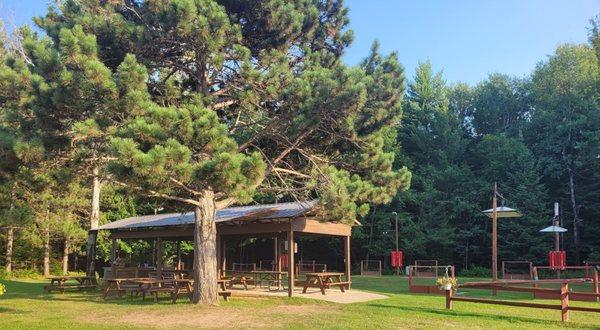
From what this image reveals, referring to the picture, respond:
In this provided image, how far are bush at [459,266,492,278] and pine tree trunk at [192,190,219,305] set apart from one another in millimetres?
22650

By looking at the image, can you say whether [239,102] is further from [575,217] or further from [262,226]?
[575,217]

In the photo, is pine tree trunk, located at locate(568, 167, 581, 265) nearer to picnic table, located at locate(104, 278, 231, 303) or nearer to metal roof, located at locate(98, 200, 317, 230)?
metal roof, located at locate(98, 200, 317, 230)

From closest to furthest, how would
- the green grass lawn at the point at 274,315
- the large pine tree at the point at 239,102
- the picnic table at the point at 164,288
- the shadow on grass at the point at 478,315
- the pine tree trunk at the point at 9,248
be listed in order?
the green grass lawn at the point at 274,315, the shadow on grass at the point at 478,315, the large pine tree at the point at 239,102, the picnic table at the point at 164,288, the pine tree trunk at the point at 9,248

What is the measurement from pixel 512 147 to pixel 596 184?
5.28 meters

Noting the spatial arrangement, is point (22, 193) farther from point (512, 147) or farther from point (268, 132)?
point (512, 147)

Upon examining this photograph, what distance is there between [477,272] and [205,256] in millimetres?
23151

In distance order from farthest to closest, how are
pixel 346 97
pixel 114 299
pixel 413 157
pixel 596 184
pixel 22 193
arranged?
pixel 413 157 < pixel 596 184 < pixel 22 193 < pixel 114 299 < pixel 346 97

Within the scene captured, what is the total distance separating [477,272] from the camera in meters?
32.8

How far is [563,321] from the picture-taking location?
1076cm

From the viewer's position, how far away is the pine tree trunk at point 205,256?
13797 millimetres

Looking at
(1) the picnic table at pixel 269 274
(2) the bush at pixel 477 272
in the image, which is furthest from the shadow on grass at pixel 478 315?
(2) the bush at pixel 477 272

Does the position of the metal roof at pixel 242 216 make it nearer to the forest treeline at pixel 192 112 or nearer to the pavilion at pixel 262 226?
the pavilion at pixel 262 226

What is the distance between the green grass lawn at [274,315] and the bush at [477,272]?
1841 cm

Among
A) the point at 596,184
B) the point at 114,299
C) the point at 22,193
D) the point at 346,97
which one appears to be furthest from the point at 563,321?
the point at 596,184
